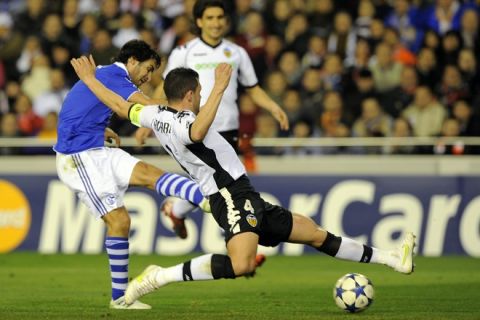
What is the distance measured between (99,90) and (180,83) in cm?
98

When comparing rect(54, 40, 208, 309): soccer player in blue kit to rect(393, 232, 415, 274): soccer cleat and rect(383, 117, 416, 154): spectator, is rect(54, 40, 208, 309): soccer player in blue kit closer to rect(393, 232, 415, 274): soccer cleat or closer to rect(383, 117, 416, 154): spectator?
rect(393, 232, 415, 274): soccer cleat

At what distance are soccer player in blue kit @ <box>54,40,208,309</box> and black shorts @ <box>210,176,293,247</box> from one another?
0.72 m

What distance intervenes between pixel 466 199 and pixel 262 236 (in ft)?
23.9

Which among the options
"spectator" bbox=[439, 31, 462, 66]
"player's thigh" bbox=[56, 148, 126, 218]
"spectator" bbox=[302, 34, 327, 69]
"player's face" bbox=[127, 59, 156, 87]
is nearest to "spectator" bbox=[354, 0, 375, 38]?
"spectator" bbox=[302, 34, 327, 69]

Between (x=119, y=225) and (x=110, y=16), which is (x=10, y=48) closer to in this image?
(x=110, y=16)

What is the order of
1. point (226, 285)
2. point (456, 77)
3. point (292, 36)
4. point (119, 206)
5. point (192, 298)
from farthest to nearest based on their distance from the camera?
point (292, 36), point (456, 77), point (226, 285), point (192, 298), point (119, 206)

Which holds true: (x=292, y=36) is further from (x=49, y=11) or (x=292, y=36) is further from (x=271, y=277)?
(x=271, y=277)

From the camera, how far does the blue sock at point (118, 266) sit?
1085 centimetres

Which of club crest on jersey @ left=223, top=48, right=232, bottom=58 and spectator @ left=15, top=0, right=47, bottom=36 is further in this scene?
spectator @ left=15, top=0, right=47, bottom=36

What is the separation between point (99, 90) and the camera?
1073 centimetres

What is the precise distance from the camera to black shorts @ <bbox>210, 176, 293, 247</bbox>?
10086 mm

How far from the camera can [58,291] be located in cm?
1266

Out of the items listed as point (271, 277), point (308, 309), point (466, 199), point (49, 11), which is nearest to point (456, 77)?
point (466, 199)

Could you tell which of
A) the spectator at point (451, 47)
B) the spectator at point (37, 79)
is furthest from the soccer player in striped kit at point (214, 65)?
the spectator at point (37, 79)
